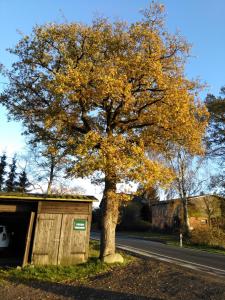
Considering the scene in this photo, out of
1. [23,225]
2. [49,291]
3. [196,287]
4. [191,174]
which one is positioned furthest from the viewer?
[191,174]

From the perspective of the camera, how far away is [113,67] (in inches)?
622

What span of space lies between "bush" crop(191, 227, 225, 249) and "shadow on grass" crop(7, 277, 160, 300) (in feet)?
69.1

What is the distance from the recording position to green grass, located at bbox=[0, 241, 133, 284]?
1435cm

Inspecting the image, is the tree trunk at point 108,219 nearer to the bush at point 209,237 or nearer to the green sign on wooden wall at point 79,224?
the green sign on wooden wall at point 79,224

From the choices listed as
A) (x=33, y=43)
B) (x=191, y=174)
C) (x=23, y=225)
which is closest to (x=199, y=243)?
(x=191, y=174)

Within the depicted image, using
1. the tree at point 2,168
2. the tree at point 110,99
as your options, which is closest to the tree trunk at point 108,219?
the tree at point 110,99

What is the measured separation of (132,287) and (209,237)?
879 inches

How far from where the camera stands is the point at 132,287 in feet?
39.5

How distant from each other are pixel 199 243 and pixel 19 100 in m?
22.3

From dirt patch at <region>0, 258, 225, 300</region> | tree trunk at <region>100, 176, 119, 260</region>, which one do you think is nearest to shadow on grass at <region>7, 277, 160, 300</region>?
dirt patch at <region>0, 258, 225, 300</region>

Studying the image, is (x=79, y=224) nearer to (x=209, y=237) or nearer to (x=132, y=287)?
(x=132, y=287)

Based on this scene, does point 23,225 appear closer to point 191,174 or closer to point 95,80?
A: point 95,80

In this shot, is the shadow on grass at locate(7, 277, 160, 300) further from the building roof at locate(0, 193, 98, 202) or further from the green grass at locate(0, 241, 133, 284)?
the building roof at locate(0, 193, 98, 202)

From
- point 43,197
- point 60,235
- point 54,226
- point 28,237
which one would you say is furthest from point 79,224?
point 28,237
